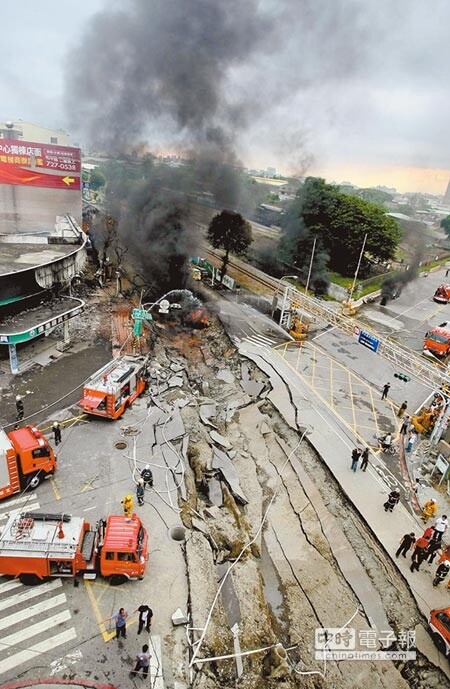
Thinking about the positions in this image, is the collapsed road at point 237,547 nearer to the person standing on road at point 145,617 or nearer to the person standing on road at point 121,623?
the person standing on road at point 121,623

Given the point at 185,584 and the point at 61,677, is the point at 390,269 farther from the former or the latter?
the point at 61,677

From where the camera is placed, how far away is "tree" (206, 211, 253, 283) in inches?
1700

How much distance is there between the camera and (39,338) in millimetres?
27938

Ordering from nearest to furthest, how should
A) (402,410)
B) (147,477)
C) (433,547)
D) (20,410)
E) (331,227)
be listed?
1. (433,547)
2. (147,477)
3. (20,410)
4. (402,410)
5. (331,227)

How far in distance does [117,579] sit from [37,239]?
89.7 ft

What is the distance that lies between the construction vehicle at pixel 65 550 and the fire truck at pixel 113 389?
753cm

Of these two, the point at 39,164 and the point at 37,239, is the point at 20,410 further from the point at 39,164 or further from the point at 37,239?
the point at 39,164

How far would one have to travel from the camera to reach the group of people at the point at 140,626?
10.4 metres

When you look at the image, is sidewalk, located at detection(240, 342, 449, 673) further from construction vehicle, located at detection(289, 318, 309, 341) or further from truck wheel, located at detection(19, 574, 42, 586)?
truck wheel, located at detection(19, 574, 42, 586)

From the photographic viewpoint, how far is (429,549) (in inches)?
562

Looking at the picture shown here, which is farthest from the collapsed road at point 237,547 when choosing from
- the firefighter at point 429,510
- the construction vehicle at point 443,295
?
the construction vehicle at point 443,295

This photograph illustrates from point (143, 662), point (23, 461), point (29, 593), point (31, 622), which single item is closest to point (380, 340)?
point (23, 461)

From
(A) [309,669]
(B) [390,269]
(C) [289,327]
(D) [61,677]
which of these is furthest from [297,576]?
(B) [390,269]

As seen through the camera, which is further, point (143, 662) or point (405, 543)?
point (405, 543)
